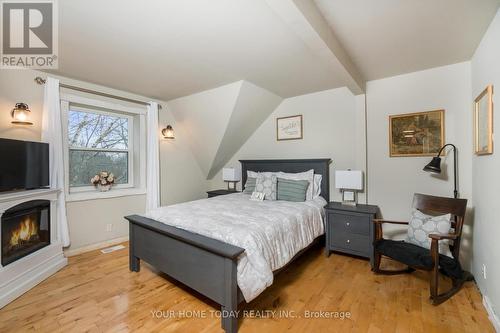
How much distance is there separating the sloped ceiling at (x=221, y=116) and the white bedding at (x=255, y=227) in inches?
53.9

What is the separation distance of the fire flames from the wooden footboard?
3.45ft

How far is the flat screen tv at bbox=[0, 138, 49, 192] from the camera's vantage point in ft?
7.32

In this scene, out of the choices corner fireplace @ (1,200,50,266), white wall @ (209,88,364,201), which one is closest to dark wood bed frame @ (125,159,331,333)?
corner fireplace @ (1,200,50,266)

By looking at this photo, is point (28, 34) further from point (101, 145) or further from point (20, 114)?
point (101, 145)

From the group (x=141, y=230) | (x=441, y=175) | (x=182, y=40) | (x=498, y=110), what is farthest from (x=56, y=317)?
(x=441, y=175)

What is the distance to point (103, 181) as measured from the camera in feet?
11.1

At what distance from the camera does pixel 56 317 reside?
184 cm

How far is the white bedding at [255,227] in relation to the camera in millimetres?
1721

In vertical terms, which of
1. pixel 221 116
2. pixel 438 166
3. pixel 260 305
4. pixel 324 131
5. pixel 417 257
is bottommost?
pixel 260 305

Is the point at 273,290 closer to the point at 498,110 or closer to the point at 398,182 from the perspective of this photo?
the point at 398,182

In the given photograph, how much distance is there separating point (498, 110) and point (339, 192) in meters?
1.97

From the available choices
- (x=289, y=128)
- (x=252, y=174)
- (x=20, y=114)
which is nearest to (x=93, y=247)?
(x=20, y=114)

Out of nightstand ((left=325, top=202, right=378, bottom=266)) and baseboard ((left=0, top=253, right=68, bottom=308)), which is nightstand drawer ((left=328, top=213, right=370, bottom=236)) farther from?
baseboard ((left=0, top=253, right=68, bottom=308))

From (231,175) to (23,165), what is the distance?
9.17 ft
